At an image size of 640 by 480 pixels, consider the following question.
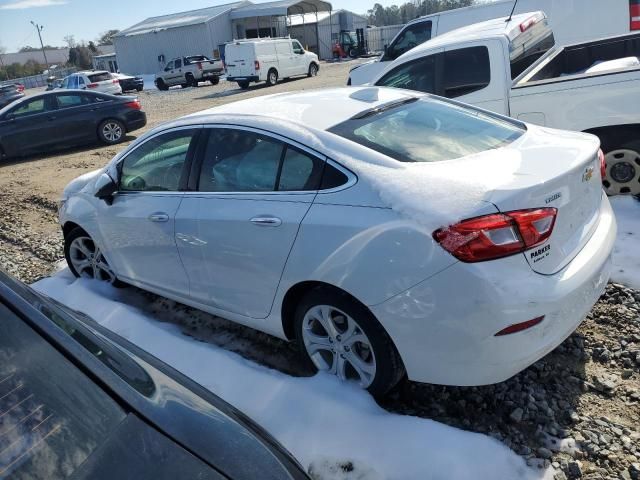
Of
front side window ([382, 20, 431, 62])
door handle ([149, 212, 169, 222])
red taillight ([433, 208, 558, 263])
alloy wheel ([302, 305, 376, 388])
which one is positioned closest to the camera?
red taillight ([433, 208, 558, 263])

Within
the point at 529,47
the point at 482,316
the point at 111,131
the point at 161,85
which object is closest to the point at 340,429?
the point at 482,316

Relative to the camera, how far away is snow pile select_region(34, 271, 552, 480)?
2.40m

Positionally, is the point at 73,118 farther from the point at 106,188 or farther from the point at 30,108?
the point at 106,188

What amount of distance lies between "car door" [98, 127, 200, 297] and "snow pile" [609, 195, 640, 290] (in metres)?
3.08

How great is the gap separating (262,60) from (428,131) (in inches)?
952

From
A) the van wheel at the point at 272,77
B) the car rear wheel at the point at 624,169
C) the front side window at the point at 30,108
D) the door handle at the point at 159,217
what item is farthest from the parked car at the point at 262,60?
the door handle at the point at 159,217

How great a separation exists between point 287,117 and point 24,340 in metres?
1.98

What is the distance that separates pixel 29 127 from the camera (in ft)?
40.5

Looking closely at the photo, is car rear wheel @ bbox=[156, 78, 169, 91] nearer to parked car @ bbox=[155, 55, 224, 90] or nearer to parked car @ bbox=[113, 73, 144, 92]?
parked car @ bbox=[155, 55, 224, 90]

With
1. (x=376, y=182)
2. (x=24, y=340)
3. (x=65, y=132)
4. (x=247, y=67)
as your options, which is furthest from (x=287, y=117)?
(x=247, y=67)

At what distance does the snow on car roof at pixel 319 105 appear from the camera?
122 inches

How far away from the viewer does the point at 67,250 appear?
4758 millimetres

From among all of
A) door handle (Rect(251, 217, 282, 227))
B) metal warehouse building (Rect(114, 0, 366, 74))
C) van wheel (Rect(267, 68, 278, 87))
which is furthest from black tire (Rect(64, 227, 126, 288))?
metal warehouse building (Rect(114, 0, 366, 74))

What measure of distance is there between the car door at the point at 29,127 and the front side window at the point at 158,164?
32.3ft
